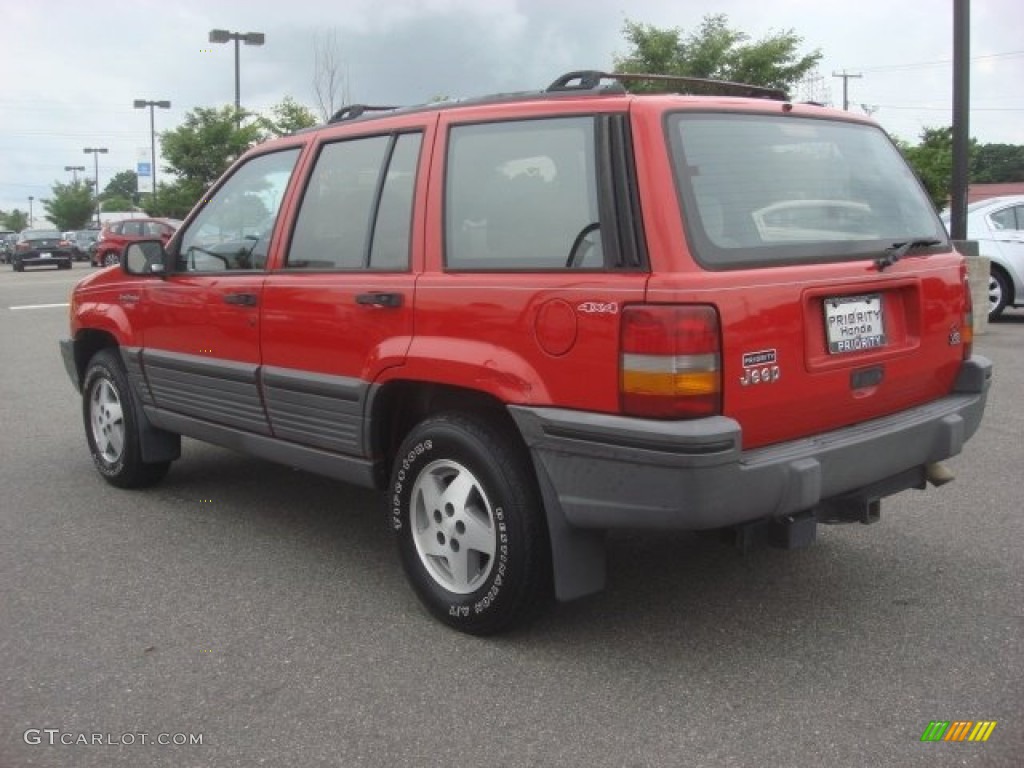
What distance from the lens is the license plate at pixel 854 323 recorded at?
128 inches

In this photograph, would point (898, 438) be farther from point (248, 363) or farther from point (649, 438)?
point (248, 363)

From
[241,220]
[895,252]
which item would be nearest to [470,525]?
[895,252]

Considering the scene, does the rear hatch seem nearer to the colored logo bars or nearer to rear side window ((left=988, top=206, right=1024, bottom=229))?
the colored logo bars

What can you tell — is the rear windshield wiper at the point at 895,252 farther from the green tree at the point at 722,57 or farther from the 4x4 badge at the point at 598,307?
the green tree at the point at 722,57

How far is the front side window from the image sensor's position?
444 cm

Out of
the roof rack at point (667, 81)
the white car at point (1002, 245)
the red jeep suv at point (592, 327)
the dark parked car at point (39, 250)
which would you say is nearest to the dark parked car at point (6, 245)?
the dark parked car at point (39, 250)

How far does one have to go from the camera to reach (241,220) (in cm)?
465

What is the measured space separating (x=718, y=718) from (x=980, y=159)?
7997 centimetres

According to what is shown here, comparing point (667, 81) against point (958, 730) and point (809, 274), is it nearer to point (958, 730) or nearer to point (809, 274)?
point (809, 274)

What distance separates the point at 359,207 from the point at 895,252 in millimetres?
2007

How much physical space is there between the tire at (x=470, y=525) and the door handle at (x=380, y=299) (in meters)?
0.44

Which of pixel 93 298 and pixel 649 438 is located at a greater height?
pixel 93 298

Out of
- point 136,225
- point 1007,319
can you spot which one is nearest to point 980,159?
point 136,225

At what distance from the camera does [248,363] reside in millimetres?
4414
